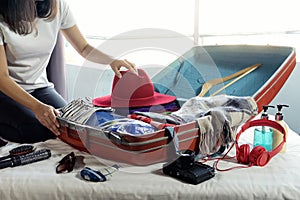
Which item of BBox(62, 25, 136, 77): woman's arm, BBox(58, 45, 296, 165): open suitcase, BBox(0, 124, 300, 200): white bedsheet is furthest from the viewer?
BBox(62, 25, 136, 77): woman's arm

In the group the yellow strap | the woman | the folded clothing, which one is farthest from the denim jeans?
the yellow strap

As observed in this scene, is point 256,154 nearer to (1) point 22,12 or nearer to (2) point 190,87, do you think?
(2) point 190,87

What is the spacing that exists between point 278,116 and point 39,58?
995 mm

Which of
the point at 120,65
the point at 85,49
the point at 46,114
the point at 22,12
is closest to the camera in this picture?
the point at 46,114

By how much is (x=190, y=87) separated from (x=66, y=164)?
2.60ft

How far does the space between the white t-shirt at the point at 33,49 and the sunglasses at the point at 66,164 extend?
543mm

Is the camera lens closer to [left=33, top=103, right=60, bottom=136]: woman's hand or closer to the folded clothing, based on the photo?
the folded clothing

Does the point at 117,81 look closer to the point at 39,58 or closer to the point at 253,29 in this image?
the point at 39,58

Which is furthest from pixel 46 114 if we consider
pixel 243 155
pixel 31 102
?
pixel 243 155

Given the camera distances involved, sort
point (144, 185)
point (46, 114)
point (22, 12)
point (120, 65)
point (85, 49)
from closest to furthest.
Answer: point (144, 185) < point (46, 114) < point (22, 12) < point (120, 65) < point (85, 49)

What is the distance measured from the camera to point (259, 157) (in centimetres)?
114

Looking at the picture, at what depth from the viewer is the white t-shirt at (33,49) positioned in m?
1.46

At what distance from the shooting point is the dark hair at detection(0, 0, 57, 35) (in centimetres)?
135

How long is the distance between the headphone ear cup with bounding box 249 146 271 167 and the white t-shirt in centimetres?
94
